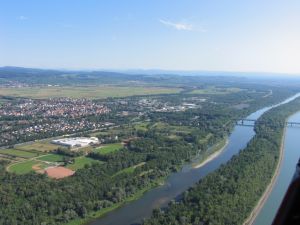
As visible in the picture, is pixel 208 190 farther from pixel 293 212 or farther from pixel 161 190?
pixel 293 212

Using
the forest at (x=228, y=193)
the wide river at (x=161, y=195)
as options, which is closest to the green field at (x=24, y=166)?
the wide river at (x=161, y=195)

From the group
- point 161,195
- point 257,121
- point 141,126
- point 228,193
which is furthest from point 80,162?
point 257,121

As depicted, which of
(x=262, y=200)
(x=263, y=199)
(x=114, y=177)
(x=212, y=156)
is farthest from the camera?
(x=212, y=156)

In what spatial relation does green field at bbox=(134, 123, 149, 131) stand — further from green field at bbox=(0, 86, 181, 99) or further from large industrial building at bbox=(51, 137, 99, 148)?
green field at bbox=(0, 86, 181, 99)

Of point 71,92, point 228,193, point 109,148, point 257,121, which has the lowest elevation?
point 109,148

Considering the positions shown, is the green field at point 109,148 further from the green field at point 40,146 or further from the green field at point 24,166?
the green field at point 24,166

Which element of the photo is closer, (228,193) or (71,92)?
(228,193)

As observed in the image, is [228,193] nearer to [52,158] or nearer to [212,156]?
[212,156]
